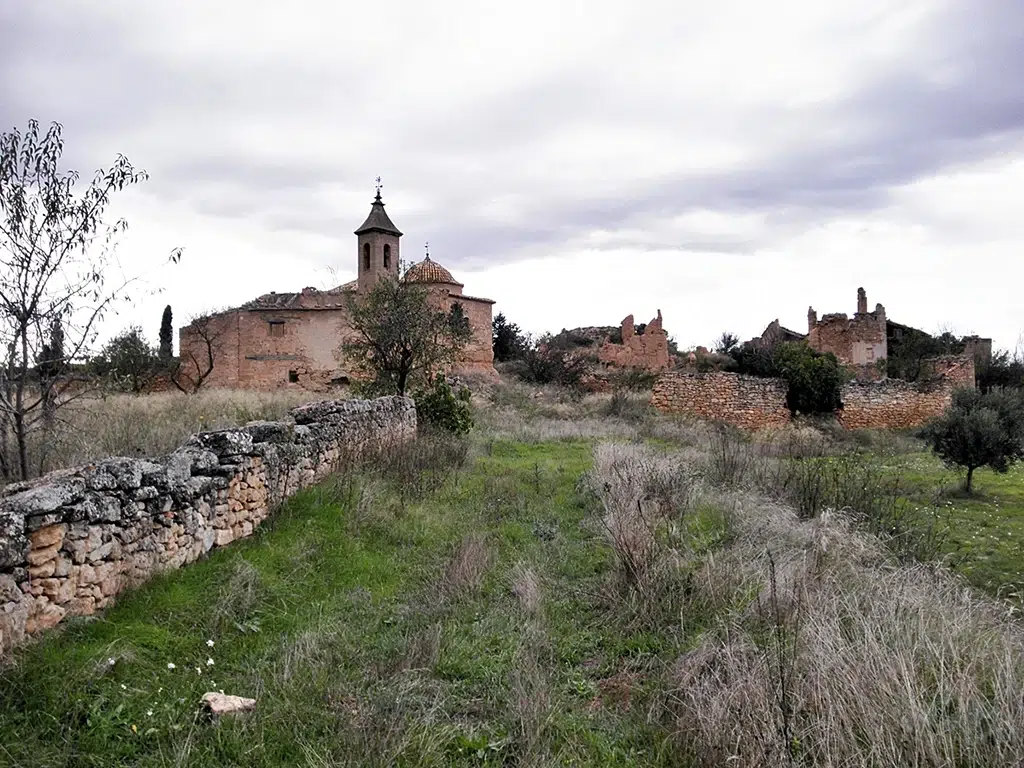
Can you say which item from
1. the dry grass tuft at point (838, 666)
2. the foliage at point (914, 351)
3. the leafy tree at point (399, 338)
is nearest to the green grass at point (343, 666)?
the dry grass tuft at point (838, 666)

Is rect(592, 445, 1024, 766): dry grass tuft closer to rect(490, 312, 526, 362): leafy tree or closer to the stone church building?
the stone church building

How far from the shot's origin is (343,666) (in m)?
4.32

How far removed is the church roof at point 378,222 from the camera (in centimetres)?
3000

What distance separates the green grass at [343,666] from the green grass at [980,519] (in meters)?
3.61

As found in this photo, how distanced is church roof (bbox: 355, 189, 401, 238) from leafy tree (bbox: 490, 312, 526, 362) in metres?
10.8

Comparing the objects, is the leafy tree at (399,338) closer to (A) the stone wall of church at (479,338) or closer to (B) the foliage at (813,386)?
(B) the foliage at (813,386)

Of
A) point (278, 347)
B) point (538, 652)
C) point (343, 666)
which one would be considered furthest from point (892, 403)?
point (343, 666)

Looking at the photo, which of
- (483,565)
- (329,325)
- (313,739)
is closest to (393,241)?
(329,325)

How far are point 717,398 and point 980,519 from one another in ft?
45.2

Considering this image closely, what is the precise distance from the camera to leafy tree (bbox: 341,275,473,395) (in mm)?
15352

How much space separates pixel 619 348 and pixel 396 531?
26.4m

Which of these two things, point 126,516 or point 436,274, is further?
point 436,274

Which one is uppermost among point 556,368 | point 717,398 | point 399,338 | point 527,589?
point 399,338

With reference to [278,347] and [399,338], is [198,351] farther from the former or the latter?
[399,338]
